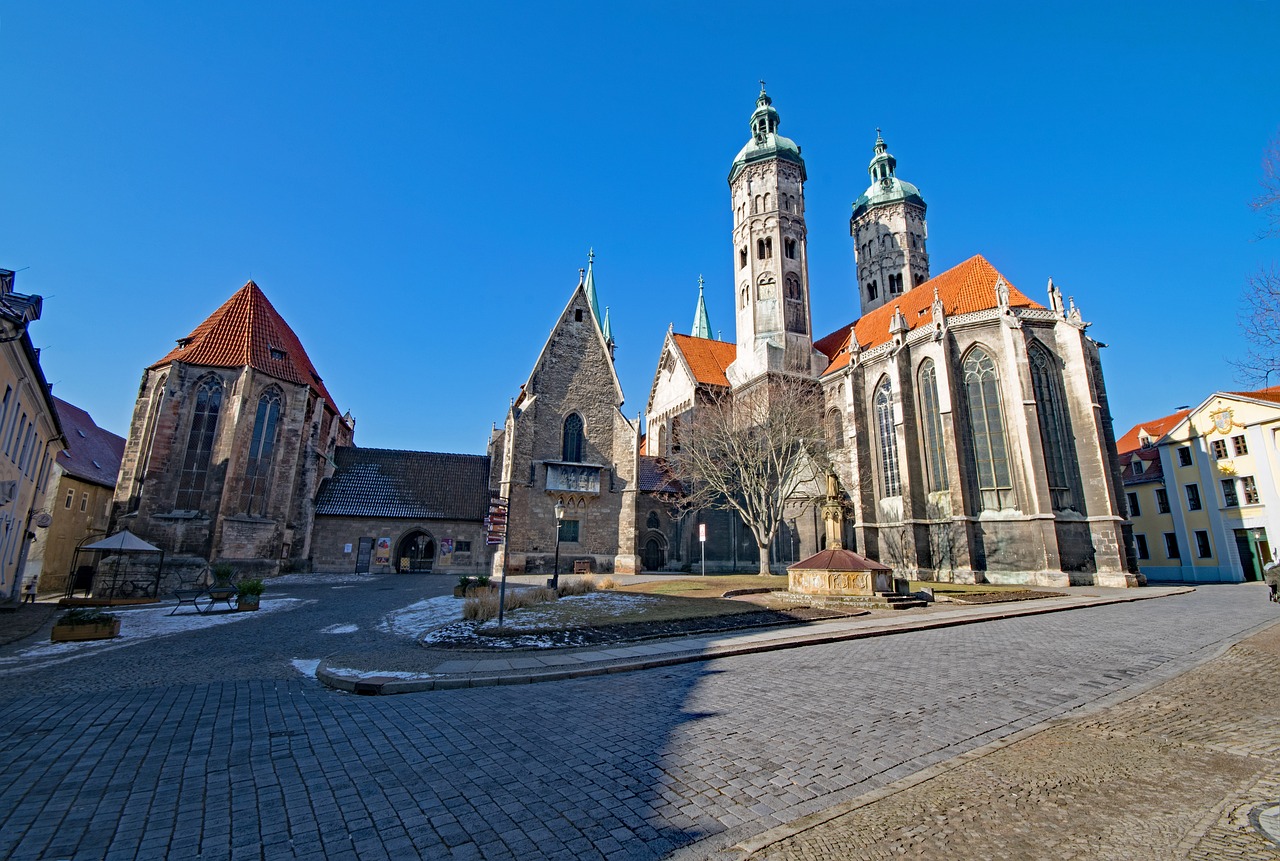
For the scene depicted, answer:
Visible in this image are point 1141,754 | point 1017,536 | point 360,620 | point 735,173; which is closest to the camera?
point 1141,754

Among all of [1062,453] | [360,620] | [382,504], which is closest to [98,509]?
[382,504]

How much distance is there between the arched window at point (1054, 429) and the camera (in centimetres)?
2853

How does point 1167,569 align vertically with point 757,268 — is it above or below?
below

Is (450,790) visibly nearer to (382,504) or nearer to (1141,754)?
(1141,754)

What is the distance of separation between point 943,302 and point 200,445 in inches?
1663

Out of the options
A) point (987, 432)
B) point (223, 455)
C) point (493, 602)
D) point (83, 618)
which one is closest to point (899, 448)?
point (987, 432)

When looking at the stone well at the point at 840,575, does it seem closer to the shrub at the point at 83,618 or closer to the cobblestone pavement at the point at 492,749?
the cobblestone pavement at the point at 492,749

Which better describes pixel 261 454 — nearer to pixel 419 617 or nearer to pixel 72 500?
pixel 72 500

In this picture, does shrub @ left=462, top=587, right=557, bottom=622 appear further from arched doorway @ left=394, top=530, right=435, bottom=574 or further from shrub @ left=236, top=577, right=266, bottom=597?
arched doorway @ left=394, top=530, right=435, bottom=574

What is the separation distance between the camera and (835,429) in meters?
38.6

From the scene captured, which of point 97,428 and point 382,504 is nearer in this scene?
point 382,504

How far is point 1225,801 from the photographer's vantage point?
4059 millimetres

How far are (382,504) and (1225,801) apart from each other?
36.8m

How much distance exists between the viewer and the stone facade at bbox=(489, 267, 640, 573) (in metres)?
31.5
